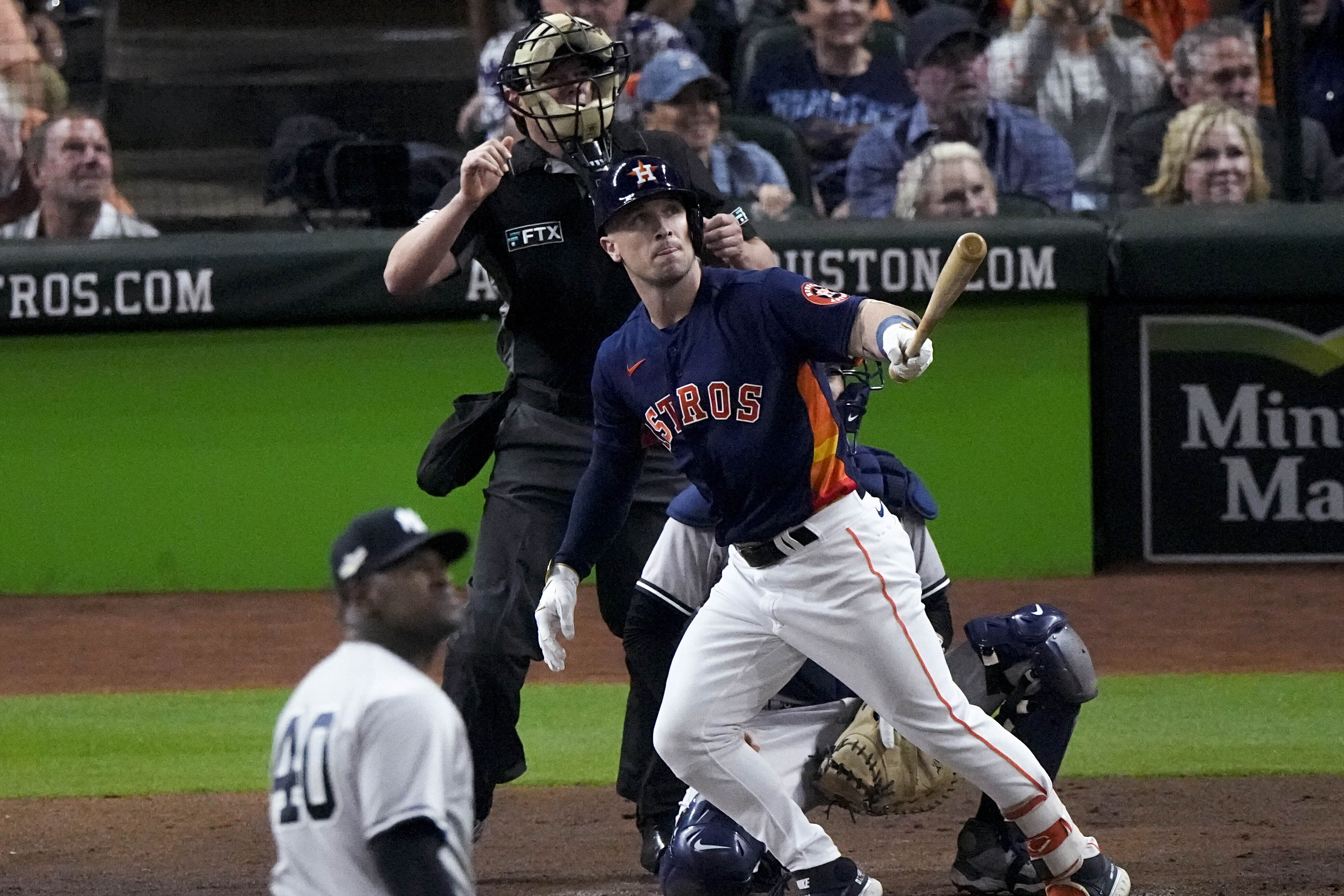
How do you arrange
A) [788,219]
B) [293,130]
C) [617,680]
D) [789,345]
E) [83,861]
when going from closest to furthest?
[789,345]
[83,861]
[617,680]
[788,219]
[293,130]

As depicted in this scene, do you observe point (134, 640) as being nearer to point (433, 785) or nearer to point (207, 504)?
point (207, 504)

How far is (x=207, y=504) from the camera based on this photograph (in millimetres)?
8609

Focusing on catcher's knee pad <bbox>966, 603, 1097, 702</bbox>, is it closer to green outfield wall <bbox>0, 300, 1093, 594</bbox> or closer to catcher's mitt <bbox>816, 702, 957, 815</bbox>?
catcher's mitt <bbox>816, 702, 957, 815</bbox>

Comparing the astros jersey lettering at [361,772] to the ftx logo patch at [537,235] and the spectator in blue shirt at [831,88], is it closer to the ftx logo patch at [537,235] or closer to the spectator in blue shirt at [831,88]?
the ftx logo patch at [537,235]

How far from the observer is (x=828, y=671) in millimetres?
3918

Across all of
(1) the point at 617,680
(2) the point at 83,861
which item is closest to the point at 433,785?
(2) the point at 83,861

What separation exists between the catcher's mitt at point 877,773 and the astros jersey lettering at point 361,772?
174cm

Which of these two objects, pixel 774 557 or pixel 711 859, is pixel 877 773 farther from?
pixel 774 557

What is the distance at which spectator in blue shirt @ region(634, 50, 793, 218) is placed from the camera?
27.0 feet

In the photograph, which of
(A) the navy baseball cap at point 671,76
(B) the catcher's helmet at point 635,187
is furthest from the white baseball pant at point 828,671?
(A) the navy baseball cap at point 671,76

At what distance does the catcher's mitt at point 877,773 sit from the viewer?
13.3ft

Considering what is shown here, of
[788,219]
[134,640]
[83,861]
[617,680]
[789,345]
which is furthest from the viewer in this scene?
[788,219]

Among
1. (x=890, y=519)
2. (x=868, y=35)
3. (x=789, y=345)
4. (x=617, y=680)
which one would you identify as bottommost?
(x=617, y=680)

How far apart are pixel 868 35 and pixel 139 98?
146 inches
